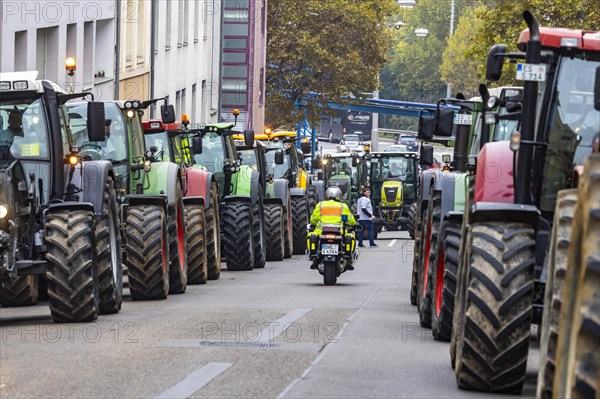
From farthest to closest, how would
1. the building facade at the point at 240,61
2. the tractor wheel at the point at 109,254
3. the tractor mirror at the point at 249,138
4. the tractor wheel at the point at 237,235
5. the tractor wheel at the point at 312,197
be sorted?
the building facade at the point at 240,61
the tractor wheel at the point at 312,197
the tractor mirror at the point at 249,138
the tractor wheel at the point at 237,235
the tractor wheel at the point at 109,254

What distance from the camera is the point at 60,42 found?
3042 cm

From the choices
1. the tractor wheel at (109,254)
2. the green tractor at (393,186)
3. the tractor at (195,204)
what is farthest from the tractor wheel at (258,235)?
the green tractor at (393,186)

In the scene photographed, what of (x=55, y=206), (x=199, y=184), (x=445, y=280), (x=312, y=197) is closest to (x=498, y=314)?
(x=445, y=280)

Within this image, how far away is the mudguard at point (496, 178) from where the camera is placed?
11.6m

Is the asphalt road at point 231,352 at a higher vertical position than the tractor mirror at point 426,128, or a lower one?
lower

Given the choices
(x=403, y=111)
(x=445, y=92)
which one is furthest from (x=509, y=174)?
(x=445, y=92)

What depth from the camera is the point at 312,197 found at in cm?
4041

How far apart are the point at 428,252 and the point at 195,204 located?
670cm

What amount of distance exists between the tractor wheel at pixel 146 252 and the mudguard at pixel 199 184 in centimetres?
523

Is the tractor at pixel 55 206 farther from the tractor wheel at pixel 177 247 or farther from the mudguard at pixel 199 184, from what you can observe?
the mudguard at pixel 199 184

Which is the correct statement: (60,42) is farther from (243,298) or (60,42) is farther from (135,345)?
(135,345)

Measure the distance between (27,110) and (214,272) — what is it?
924 cm

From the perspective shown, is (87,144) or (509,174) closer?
(509,174)

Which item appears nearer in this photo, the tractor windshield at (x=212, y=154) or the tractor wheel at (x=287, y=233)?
the tractor windshield at (x=212, y=154)
